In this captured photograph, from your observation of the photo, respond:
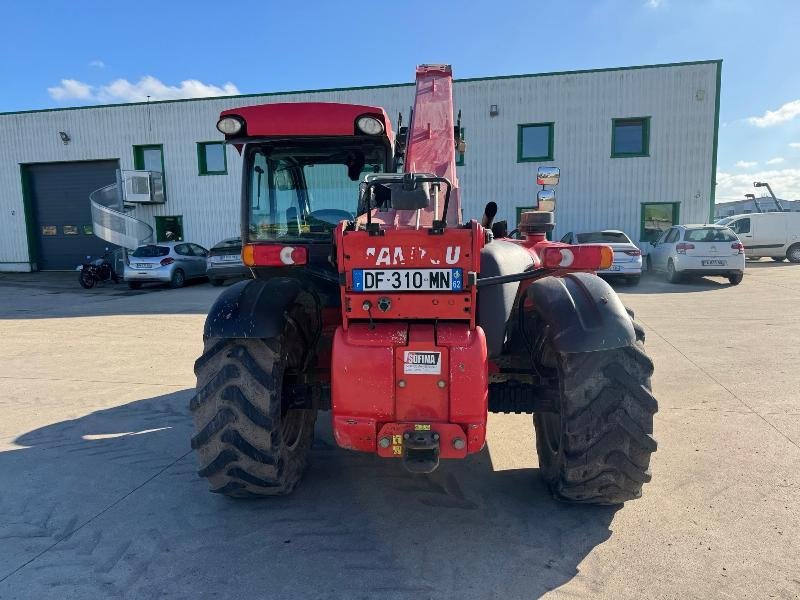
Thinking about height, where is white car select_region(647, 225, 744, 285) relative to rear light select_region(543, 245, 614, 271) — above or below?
below

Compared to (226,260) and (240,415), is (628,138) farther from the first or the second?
(240,415)

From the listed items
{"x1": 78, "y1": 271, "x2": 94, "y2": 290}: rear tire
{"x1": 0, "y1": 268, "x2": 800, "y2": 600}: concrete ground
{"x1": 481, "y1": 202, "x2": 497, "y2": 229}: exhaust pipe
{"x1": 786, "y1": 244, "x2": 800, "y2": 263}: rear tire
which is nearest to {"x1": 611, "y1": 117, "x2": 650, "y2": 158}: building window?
{"x1": 786, "y1": 244, "x2": 800, "y2": 263}: rear tire

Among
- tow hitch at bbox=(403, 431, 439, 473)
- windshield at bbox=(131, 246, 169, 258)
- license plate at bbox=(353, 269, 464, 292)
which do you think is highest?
license plate at bbox=(353, 269, 464, 292)

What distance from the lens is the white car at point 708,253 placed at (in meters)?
13.5

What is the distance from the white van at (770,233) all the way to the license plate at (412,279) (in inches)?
774

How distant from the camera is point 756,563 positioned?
261cm

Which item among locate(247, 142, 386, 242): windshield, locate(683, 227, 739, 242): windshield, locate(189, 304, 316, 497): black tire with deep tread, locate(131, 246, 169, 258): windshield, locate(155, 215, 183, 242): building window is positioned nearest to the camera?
locate(189, 304, 316, 497): black tire with deep tread

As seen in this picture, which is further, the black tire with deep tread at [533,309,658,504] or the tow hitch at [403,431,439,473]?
the black tire with deep tread at [533,309,658,504]

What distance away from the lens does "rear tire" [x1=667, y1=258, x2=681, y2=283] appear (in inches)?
553

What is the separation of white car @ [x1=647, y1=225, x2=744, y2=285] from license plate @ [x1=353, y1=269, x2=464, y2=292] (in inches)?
515

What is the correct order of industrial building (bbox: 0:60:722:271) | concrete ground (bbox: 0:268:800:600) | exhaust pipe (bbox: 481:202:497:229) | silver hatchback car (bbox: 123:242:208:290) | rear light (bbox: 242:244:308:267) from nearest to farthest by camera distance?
concrete ground (bbox: 0:268:800:600) < rear light (bbox: 242:244:308:267) < exhaust pipe (bbox: 481:202:497:229) < silver hatchback car (bbox: 123:242:208:290) < industrial building (bbox: 0:60:722:271)

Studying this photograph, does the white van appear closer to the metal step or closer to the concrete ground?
the concrete ground

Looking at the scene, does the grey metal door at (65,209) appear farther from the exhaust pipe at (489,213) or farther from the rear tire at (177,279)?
the exhaust pipe at (489,213)

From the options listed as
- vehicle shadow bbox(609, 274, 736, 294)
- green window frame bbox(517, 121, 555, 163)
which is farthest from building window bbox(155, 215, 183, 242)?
vehicle shadow bbox(609, 274, 736, 294)
